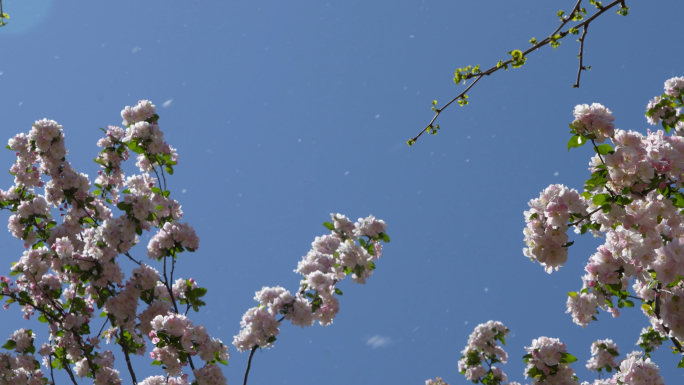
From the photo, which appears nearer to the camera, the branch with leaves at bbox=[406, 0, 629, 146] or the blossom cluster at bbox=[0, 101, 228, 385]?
the branch with leaves at bbox=[406, 0, 629, 146]

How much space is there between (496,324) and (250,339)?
3.96m

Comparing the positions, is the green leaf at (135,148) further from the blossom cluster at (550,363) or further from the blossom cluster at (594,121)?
the blossom cluster at (550,363)

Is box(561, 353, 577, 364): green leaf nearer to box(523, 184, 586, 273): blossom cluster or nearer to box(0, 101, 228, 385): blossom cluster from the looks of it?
box(523, 184, 586, 273): blossom cluster

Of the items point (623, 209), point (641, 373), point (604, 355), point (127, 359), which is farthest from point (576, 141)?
point (604, 355)

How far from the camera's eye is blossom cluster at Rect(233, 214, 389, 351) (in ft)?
13.8

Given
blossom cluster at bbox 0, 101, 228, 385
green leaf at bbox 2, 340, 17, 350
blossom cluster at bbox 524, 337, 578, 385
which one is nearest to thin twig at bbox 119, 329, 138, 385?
blossom cluster at bbox 0, 101, 228, 385

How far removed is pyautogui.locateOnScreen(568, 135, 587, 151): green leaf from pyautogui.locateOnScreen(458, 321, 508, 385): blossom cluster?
15.8ft

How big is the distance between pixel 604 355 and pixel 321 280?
13.4 feet

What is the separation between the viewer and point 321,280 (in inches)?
166

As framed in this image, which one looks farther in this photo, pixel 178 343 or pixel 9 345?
pixel 9 345

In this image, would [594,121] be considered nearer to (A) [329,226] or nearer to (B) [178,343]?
(A) [329,226]

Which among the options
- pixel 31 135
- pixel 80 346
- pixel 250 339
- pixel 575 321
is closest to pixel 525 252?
pixel 575 321

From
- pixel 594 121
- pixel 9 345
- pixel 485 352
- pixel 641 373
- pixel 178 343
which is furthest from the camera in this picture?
pixel 485 352

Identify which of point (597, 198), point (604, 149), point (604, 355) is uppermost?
point (604, 355)
